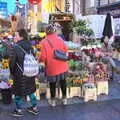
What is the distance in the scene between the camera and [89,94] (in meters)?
8.75

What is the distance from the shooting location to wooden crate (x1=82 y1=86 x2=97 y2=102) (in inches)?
342

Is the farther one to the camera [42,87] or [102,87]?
[102,87]

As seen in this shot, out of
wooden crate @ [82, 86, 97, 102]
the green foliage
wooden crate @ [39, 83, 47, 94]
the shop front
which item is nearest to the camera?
wooden crate @ [82, 86, 97, 102]

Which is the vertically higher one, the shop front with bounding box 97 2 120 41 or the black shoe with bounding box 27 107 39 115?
the shop front with bounding box 97 2 120 41

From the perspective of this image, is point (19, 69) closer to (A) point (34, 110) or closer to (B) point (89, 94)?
(A) point (34, 110)

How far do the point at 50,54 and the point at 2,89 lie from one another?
4.66ft

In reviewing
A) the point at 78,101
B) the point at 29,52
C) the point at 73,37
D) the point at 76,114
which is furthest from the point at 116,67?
the point at 29,52

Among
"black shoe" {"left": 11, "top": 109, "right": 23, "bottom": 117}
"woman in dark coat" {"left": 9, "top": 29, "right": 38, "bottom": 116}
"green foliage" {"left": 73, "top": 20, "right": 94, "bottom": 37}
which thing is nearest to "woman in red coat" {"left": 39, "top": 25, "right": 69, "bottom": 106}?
"woman in dark coat" {"left": 9, "top": 29, "right": 38, "bottom": 116}

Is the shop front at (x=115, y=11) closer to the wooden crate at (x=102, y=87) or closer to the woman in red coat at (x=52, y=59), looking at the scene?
the wooden crate at (x=102, y=87)

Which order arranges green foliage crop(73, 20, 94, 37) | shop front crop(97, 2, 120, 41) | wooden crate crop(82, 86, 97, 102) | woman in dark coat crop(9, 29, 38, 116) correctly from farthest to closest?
shop front crop(97, 2, 120, 41), green foliage crop(73, 20, 94, 37), wooden crate crop(82, 86, 97, 102), woman in dark coat crop(9, 29, 38, 116)

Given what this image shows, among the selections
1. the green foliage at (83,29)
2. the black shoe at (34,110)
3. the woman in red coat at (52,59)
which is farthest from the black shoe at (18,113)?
the green foliage at (83,29)

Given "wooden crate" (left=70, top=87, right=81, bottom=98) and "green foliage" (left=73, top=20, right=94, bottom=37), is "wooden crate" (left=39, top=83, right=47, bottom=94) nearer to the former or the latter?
"wooden crate" (left=70, top=87, right=81, bottom=98)

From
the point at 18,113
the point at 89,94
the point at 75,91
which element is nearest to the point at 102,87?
the point at 89,94

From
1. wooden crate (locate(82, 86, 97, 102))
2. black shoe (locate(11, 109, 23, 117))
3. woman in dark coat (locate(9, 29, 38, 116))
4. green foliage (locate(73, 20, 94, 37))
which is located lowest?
black shoe (locate(11, 109, 23, 117))
